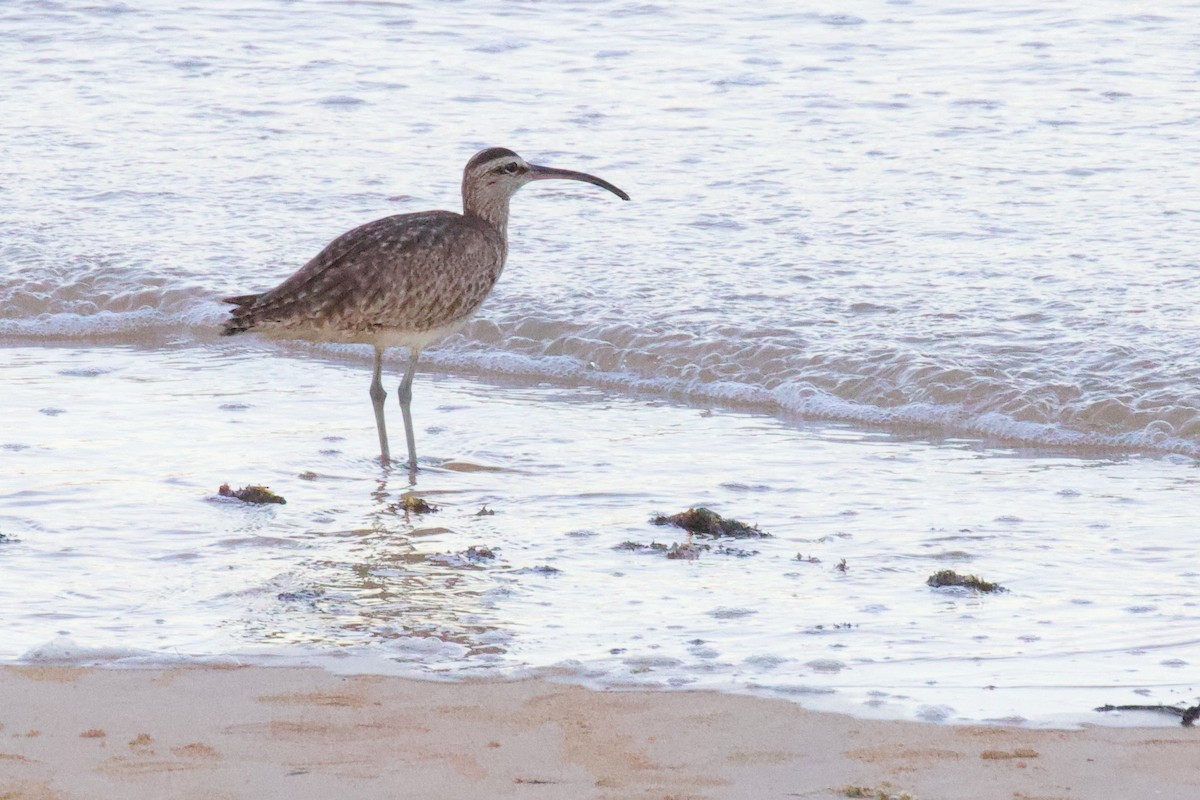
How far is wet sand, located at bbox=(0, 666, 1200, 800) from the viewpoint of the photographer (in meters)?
3.98

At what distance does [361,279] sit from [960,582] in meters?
3.25

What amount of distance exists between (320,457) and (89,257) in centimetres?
410

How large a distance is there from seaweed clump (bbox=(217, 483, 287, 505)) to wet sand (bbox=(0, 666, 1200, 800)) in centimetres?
193

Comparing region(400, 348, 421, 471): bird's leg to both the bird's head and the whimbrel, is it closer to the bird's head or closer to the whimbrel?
the whimbrel

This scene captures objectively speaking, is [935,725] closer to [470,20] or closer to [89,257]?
[89,257]

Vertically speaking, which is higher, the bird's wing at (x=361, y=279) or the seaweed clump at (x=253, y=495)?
the bird's wing at (x=361, y=279)

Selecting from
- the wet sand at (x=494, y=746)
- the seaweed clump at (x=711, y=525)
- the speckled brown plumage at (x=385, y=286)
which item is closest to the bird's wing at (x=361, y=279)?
the speckled brown plumage at (x=385, y=286)

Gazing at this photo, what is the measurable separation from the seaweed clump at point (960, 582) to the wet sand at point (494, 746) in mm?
1192

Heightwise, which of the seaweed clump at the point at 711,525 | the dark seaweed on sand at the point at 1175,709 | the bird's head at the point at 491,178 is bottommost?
the seaweed clump at the point at 711,525

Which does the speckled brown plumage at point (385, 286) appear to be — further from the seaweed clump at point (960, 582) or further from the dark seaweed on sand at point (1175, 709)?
the dark seaweed on sand at point (1175, 709)

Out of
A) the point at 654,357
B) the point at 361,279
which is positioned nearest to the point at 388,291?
the point at 361,279

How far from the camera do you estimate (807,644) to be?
5.01 meters

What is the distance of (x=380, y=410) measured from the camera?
7.72 meters

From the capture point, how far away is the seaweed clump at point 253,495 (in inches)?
259
